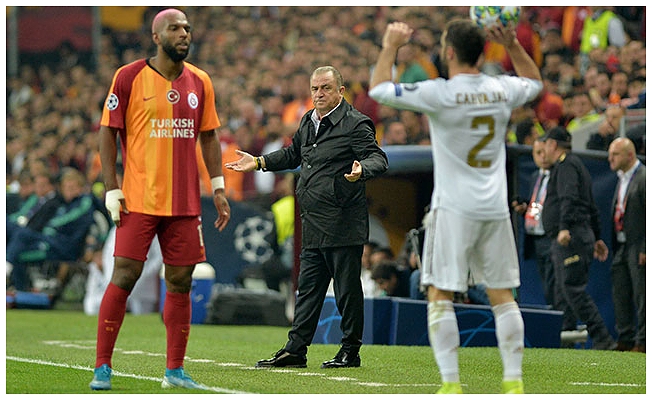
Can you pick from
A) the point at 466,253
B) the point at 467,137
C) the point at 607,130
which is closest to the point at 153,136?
the point at 467,137

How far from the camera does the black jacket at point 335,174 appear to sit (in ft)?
29.6

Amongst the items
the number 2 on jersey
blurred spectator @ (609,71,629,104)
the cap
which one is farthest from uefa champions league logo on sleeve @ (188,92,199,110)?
blurred spectator @ (609,71,629,104)

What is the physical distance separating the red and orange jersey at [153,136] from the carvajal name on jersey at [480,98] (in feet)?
5.56

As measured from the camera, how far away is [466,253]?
22.1 feet

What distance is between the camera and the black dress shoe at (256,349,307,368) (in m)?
9.18

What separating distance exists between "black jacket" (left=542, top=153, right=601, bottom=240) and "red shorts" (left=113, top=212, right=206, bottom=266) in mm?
5246

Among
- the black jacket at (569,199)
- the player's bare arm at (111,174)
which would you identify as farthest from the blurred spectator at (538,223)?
the player's bare arm at (111,174)

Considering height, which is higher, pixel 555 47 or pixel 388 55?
pixel 555 47

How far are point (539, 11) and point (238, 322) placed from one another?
295 inches

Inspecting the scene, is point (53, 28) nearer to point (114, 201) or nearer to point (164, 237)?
point (164, 237)

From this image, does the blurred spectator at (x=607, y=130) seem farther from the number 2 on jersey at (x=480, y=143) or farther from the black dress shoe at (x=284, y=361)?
the number 2 on jersey at (x=480, y=143)

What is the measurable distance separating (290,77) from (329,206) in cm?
1380

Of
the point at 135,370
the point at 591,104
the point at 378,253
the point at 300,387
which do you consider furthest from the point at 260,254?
the point at 300,387

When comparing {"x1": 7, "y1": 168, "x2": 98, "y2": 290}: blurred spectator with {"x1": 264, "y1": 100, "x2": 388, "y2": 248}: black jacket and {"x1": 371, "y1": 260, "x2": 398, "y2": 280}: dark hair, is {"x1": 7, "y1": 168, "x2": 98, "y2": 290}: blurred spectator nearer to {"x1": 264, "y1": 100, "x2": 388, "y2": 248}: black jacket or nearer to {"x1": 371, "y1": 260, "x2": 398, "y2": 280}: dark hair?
{"x1": 371, "y1": 260, "x2": 398, "y2": 280}: dark hair
